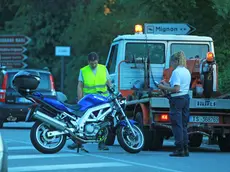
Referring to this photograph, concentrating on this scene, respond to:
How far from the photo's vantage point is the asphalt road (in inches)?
470

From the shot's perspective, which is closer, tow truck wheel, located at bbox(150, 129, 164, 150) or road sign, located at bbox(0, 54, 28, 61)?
tow truck wheel, located at bbox(150, 129, 164, 150)

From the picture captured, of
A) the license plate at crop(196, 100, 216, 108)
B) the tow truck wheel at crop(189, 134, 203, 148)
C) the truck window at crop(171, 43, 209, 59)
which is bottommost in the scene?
the tow truck wheel at crop(189, 134, 203, 148)

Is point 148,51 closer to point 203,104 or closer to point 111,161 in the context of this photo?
point 203,104

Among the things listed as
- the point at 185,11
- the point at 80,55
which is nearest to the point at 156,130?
the point at 185,11

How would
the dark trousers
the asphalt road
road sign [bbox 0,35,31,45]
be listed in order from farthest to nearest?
1. road sign [bbox 0,35,31,45]
2. the dark trousers
3. the asphalt road

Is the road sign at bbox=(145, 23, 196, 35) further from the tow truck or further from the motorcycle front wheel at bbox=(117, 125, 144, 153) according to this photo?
the motorcycle front wheel at bbox=(117, 125, 144, 153)

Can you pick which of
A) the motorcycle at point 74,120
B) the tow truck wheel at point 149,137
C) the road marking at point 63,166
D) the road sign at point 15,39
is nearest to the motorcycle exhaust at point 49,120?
the motorcycle at point 74,120

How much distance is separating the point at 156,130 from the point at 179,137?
1.17 meters

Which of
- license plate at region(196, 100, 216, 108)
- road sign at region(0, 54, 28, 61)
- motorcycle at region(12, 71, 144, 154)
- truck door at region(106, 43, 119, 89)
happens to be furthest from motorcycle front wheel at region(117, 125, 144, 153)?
road sign at region(0, 54, 28, 61)

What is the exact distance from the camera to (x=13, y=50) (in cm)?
3981

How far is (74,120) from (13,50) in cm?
2589

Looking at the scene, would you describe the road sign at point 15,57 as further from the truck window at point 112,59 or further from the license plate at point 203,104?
the license plate at point 203,104

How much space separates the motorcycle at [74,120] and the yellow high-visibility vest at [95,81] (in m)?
0.53

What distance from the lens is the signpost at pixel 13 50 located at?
38.8 m
